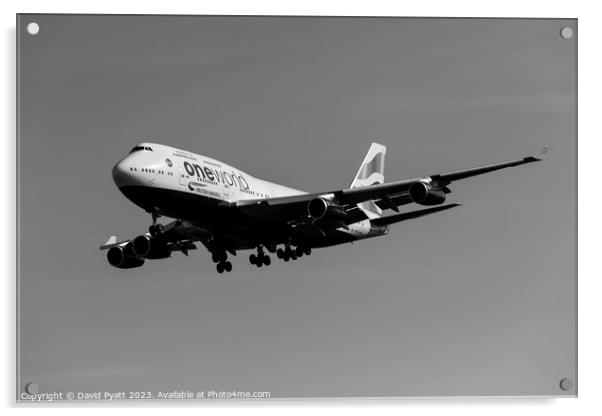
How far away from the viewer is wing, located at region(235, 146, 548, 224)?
2338cm

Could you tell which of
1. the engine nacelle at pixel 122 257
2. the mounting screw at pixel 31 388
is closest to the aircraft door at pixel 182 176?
the engine nacelle at pixel 122 257

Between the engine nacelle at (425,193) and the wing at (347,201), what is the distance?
0.44ft

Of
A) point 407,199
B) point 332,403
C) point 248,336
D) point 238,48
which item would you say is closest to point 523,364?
point 332,403

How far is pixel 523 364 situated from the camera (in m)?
19.1

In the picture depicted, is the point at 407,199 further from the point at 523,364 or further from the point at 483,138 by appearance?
the point at 523,364

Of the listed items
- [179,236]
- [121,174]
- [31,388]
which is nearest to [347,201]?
[179,236]

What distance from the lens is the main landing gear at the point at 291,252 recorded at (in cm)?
2738

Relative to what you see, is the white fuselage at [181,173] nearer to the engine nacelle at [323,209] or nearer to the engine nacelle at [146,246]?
the engine nacelle at [146,246]

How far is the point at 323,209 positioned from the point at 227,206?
8.82ft

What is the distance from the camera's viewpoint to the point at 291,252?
2762 centimetres

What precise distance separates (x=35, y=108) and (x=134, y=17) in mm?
2641

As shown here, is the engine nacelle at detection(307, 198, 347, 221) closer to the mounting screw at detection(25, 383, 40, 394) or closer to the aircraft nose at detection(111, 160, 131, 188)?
the aircraft nose at detection(111, 160, 131, 188)

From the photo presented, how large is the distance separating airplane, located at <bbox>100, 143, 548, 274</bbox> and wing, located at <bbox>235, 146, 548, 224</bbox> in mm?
23

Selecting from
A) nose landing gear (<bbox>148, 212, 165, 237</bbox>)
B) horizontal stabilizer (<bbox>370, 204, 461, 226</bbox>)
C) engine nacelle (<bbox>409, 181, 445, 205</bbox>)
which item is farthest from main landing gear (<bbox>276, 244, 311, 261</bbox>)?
engine nacelle (<bbox>409, 181, 445, 205</bbox>)
